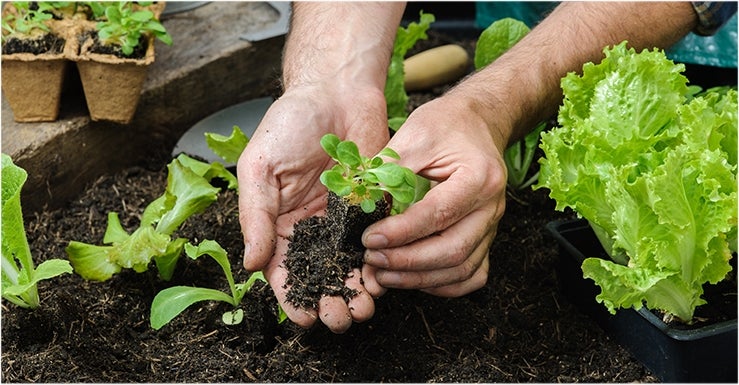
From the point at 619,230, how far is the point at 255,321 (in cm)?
84

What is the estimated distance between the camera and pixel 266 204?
1875mm

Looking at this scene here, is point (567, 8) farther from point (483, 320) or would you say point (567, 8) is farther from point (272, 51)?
point (272, 51)

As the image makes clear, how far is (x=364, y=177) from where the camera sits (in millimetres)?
1645

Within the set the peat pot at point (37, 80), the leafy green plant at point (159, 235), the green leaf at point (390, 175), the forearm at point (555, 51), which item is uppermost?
the green leaf at point (390, 175)

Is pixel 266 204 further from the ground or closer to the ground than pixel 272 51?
further from the ground

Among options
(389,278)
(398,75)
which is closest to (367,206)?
(389,278)

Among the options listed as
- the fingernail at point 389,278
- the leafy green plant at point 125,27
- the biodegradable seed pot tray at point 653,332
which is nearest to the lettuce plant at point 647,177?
the biodegradable seed pot tray at point 653,332

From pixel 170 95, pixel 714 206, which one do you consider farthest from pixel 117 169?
pixel 714 206

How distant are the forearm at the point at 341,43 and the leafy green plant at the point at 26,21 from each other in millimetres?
757

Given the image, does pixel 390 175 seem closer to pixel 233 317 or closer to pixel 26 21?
A: pixel 233 317

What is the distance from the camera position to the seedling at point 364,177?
1611 millimetres

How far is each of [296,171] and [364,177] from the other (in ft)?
1.19

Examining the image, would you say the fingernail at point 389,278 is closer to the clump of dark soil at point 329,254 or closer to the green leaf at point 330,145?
the clump of dark soil at point 329,254

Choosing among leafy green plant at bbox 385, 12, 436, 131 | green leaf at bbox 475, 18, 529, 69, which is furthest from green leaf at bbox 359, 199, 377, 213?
green leaf at bbox 475, 18, 529, 69
